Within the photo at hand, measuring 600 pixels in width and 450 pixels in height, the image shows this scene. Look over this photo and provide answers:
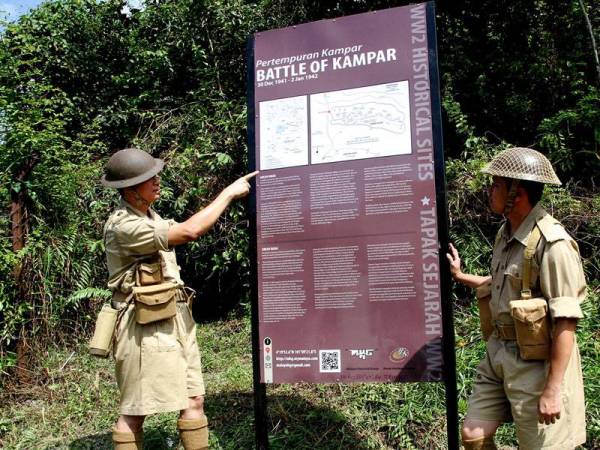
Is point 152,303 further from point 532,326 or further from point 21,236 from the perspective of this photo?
point 21,236

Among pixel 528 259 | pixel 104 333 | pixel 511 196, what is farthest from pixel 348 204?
pixel 104 333

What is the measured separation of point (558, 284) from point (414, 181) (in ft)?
3.78

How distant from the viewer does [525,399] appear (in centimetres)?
267

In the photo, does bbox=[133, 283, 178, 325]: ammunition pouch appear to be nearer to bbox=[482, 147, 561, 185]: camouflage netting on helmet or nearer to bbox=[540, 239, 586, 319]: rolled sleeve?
bbox=[482, 147, 561, 185]: camouflage netting on helmet

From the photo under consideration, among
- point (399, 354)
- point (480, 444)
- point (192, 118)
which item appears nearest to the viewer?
point (480, 444)

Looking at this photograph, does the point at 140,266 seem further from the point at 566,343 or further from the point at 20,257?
the point at 20,257

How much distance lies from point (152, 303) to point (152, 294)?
57 millimetres

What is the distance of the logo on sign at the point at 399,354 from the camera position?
11.3 feet

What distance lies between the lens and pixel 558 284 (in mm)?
2562

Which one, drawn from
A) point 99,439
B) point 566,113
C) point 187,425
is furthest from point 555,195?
point 99,439

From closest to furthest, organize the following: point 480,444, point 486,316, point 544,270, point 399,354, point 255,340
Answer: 1. point 544,270
2. point 480,444
3. point 486,316
4. point 399,354
5. point 255,340

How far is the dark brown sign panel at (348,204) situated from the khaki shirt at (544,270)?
515mm

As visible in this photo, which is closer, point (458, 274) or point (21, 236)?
point (458, 274)

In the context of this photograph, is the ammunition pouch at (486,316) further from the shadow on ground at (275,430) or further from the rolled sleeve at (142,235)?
the rolled sleeve at (142,235)
